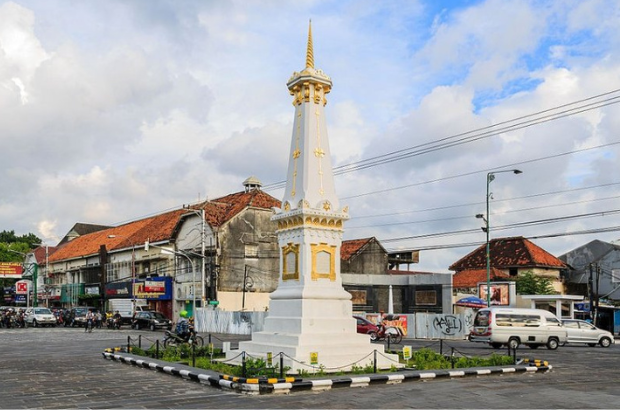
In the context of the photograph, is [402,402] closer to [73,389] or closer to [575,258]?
[73,389]

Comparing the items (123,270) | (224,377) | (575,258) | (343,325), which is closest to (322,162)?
(343,325)

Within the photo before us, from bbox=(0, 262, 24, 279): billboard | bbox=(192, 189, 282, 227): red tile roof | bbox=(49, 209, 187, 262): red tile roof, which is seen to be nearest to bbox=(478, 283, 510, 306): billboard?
bbox=(192, 189, 282, 227): red tile roof

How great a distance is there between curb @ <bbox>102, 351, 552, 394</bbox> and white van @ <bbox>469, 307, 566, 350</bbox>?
1047cm

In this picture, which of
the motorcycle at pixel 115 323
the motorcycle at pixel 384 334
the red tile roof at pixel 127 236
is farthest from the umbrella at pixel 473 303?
the red tile roof at pixel 127 236

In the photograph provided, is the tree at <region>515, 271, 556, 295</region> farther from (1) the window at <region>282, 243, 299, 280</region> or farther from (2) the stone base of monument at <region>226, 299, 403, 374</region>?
(1) the window at <region>282, 243, 299, 280</region>

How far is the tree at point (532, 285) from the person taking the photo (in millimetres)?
55531

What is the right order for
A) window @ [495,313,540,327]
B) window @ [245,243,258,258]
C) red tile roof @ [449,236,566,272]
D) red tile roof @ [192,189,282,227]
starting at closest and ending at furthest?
window @ [495,313,540,327], red tile roof @ [192,189,282,227], window @ [245,243,258,258], red tile roof @ [449,236,566,272]

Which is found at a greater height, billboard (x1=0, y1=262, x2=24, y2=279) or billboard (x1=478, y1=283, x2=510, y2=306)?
billboard (x1=0, y1=262, x2=24, y2=279)

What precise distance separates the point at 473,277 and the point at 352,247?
1130 cm

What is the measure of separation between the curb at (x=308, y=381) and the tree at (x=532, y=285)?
38.0 metres

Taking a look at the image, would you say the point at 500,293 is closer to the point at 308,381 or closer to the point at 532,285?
the point at 532,285

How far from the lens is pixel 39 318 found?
53.6 m

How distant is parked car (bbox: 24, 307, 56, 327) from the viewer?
176 feet

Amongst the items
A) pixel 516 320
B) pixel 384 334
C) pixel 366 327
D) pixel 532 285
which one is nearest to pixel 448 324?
pixel 384 334
